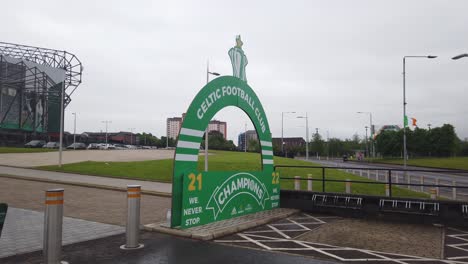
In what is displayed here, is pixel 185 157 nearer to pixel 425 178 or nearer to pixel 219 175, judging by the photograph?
pixel 219 175

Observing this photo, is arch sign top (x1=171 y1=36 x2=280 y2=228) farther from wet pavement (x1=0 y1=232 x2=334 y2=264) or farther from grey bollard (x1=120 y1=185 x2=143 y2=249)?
wet pavement (x1=0 y1=232 x2=334 y2=264)

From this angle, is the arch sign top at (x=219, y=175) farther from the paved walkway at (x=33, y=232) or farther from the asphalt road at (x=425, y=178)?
the asphalt road at (x=425, y=178)

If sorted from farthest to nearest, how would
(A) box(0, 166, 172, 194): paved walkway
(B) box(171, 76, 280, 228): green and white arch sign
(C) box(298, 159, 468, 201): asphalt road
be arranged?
(A) box(0, 166, 172, 194): paved walkway, (C) box(298, 159, 468, 201): asphalt road, (B) box(171, 76, 280, 228): green and white arch sign

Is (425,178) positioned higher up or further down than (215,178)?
further down

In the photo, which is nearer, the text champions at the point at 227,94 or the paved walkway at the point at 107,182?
the text champions at the point at 227,94

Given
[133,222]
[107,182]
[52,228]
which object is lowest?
[107,182]

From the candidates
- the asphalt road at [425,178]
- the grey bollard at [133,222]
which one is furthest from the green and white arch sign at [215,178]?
the asphalt road at [425,178]

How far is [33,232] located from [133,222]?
259 centimetres

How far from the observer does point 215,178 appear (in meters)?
8.98

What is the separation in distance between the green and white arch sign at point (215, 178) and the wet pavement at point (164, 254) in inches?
44.8

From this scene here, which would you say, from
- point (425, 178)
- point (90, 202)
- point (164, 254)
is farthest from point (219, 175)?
point (425, 178)

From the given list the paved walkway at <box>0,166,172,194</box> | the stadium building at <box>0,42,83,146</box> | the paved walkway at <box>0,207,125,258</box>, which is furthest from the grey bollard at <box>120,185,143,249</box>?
the stadium building at <box>0,42,83,146</box>

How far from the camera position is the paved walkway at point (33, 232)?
6598 mm

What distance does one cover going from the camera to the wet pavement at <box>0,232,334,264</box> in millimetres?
5887
